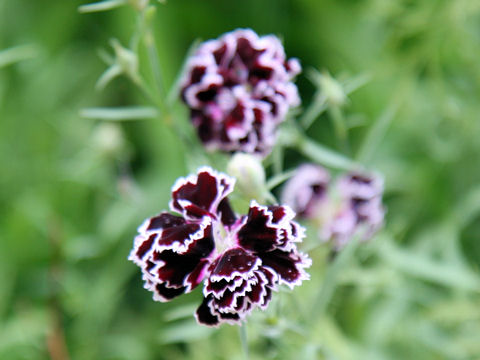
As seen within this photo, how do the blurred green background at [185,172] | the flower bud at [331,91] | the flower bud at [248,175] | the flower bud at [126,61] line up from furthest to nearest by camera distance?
the blurred green background at [185,172]
the flower bud at [331,91]
the flower bud at [126,61]
the flower bud at [248,175]

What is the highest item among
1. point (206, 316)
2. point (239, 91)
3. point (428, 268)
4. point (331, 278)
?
point (239, 91)

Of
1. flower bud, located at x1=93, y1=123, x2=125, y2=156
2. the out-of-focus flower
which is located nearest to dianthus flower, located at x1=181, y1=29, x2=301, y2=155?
the out-of-focus flower

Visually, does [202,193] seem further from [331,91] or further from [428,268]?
[428,268]

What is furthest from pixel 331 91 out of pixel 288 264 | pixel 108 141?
pixel 108 141

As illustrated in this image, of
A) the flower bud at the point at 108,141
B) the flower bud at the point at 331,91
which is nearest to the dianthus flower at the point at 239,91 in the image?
the flower bud at the point at 331,91

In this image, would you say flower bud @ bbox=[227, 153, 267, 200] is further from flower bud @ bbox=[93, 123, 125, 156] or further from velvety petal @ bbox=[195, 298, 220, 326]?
flower bud @ bbox=[93, 123, 125, 156]

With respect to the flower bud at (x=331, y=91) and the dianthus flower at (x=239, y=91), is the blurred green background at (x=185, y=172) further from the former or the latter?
the dianthus flower at (x=239, y=91)

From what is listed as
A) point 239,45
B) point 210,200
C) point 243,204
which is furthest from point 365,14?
point 210,200
